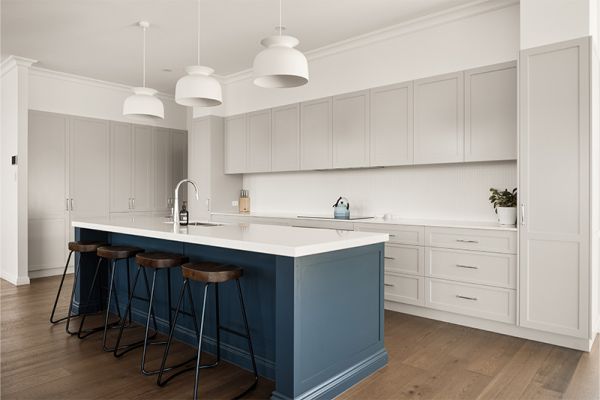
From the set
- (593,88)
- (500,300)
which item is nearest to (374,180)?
(500,300)

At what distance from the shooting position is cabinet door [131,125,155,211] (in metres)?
6.61

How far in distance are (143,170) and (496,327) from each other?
545 cm

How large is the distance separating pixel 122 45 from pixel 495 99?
4.06m

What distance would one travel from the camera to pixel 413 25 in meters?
4.28

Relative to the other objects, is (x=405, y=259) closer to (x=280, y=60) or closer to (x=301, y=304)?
(x=301, y=304)

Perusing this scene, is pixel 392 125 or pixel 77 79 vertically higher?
pixel 77 79

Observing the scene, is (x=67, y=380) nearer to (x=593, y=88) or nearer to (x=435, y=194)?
(x=435, y=194)

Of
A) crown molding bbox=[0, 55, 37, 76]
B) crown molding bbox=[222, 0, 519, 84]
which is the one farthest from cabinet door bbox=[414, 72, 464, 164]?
crown molding bbox=[0, 55, 37, 76]

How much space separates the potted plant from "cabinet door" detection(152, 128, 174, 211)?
5128 mm

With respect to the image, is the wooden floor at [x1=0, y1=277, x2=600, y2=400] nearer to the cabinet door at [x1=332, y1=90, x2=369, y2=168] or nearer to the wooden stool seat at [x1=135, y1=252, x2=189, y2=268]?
Answer: the wooden stool seat at [x1=135, y1=252, x2=189, y2=268]

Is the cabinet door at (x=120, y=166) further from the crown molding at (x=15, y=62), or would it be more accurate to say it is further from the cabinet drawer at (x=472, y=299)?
the cabinet drawer at (x=472, y=299)

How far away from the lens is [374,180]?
15.9ft

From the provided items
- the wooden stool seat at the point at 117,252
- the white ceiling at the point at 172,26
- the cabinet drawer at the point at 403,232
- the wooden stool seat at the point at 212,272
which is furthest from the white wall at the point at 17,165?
the cabinet drawer at the point at 403,232

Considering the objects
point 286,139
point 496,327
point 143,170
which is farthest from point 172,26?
point 496,327
